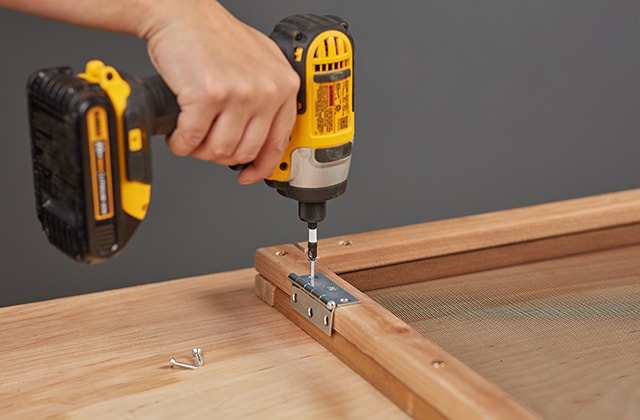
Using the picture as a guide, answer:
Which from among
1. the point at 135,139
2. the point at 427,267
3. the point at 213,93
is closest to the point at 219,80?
the point at 213,93

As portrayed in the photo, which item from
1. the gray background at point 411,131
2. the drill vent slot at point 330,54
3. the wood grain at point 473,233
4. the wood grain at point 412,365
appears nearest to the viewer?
the wood grain at point 412,365

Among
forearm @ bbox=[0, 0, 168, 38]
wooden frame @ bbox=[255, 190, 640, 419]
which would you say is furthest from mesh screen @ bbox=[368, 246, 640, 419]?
forearm @ bbox=[0, 0, 168, 38]

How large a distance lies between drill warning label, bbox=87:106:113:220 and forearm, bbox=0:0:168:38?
18 cm

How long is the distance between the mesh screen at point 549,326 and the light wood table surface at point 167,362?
168 millimetres

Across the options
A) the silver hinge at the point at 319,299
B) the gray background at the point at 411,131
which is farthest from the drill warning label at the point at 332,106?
the gray background at the point at 411,131

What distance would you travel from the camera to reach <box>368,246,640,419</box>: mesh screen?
1.28 meters

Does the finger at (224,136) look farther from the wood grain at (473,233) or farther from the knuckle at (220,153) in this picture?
the wood grain at (473,233)

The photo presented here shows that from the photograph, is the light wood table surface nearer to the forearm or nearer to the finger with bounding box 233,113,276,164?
the finger with bounding box 233,113,276,164

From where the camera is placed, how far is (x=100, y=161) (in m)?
1.18

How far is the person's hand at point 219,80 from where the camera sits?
126 centimetres

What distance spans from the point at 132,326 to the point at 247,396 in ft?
0.94

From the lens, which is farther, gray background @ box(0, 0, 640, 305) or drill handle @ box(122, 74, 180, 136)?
gray background @ box(0, 0, 640, 305)

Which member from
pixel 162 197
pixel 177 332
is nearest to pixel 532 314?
pixel 177 332

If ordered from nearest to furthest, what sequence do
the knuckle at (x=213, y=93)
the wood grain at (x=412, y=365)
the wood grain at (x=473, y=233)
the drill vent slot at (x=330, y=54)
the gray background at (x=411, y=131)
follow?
1. the wood grain at (x=412, y=365)
2. the knuckle at (x=213, y=93)
3. the drill vent slot at (x=330, y=54)
4. the wood grain at (x=473, y=233)
5. the gray background at (x=411, y=131)
